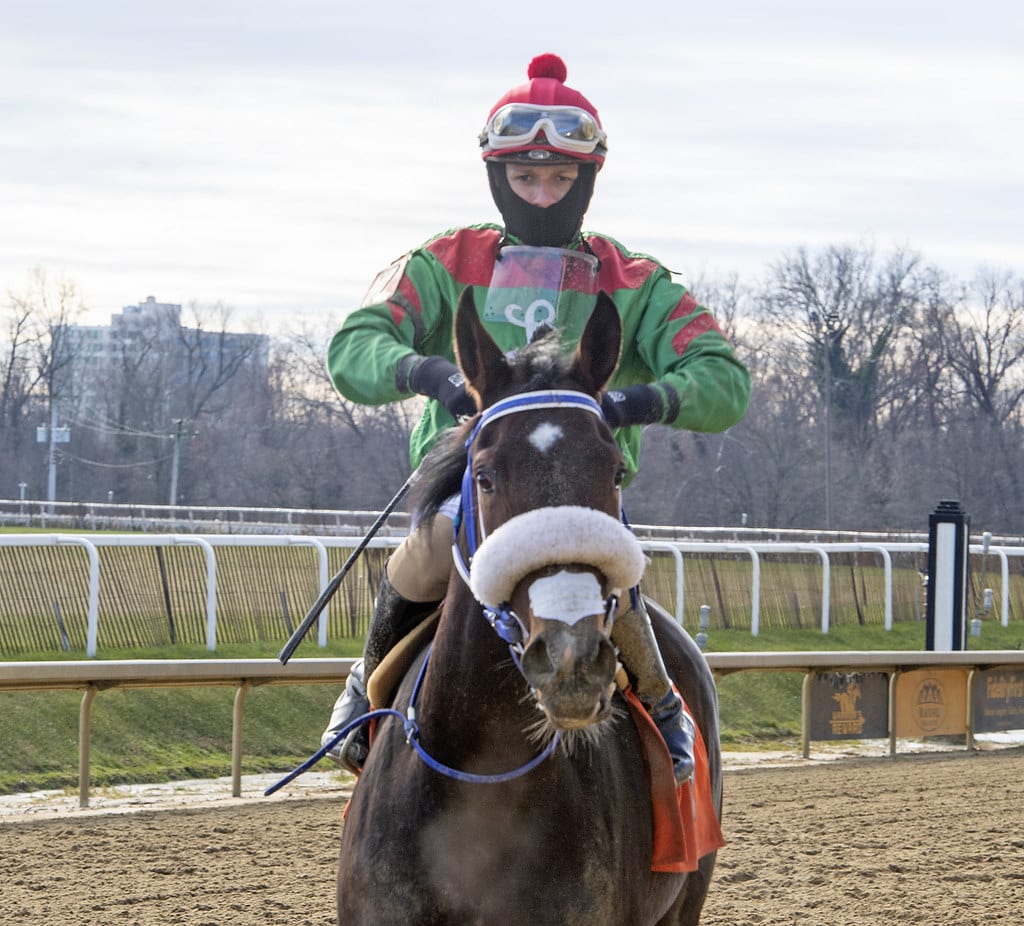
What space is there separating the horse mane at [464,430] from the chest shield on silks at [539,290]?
0.62 metres

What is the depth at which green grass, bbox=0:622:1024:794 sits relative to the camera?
381 inches

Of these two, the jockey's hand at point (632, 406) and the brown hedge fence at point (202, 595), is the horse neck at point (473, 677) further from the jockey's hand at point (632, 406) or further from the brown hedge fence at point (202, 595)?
the brown hedge fence at point (202, 595)

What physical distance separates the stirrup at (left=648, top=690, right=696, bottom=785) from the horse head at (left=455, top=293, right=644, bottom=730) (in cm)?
71

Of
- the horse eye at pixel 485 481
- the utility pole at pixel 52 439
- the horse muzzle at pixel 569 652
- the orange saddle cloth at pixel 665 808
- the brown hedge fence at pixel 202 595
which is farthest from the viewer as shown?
the utility pole at pixel 52 439

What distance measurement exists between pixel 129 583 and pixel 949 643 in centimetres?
759

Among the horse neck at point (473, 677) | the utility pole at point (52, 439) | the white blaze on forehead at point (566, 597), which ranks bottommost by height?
the horse neck at point (473, 677)

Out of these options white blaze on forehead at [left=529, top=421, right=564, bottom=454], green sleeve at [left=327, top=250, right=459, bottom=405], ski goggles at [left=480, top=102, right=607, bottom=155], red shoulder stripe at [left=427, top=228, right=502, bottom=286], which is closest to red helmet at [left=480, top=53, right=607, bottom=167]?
ski goggles at [left=480, top=102, right=607, bottom=155]

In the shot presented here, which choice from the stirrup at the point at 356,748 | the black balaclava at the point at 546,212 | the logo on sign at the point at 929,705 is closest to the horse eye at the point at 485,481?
the stirrup at the point at 356,748

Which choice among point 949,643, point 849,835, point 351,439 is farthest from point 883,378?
point 849,835

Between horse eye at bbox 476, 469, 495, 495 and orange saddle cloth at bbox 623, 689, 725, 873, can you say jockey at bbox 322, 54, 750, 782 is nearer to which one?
orange saddle cloth at bbox 623, 689, 725, 873

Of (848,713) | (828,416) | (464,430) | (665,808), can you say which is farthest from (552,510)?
(828,416)

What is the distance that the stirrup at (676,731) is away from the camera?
3459 mm

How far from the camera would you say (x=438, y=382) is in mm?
3324

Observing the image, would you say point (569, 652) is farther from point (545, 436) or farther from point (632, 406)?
point (632, 406)
